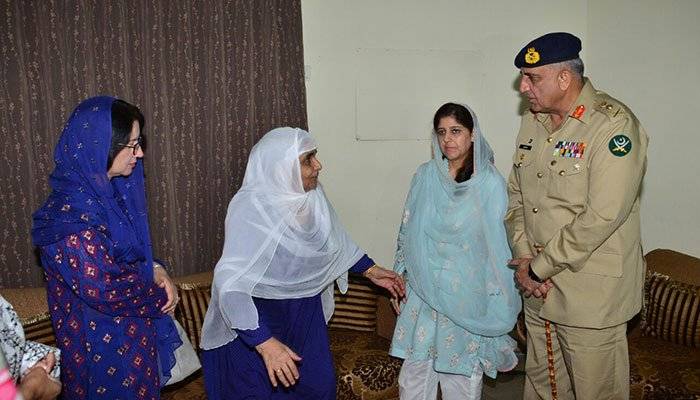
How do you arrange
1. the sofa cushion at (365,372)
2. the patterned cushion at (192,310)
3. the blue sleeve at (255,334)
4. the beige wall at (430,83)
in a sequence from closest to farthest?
the blue sleeve at (255,334) < the sofa cushion at (365,372) < the patterned cushion at (192,310) < the beige wall at (430,83)

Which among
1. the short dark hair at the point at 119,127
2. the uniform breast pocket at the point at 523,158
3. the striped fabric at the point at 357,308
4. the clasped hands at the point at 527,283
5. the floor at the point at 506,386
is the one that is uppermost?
the short dark hair at the point at 119,127

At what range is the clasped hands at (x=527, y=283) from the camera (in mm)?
2344

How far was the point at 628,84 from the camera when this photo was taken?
139 inches

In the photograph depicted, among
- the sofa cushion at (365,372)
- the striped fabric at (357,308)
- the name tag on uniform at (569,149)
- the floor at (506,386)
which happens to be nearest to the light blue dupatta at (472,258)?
the name tag on uniform at (569,149)

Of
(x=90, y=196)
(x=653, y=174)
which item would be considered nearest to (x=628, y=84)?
(x=653, y=174)

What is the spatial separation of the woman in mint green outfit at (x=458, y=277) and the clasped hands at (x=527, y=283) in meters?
0.13

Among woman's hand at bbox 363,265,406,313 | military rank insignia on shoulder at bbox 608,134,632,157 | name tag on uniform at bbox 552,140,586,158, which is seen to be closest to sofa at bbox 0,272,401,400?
woman's hand at bbox 363,265,406,313

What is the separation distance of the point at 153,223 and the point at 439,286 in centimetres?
148

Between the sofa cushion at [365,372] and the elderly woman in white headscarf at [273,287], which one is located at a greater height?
the elderly woman in white headscarf at [273,287]

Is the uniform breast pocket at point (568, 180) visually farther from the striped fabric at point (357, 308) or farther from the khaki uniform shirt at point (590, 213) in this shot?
the striped fabric at point (357, 308)

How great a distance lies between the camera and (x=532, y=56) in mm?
2312

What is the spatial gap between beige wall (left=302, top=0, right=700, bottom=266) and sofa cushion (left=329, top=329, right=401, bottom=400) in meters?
0.95

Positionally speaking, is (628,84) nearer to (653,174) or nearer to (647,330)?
(653,174)

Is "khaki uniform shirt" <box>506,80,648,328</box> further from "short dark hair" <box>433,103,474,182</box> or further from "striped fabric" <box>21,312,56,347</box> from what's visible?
"striped fabric" <box>21,312,56,347</box>
